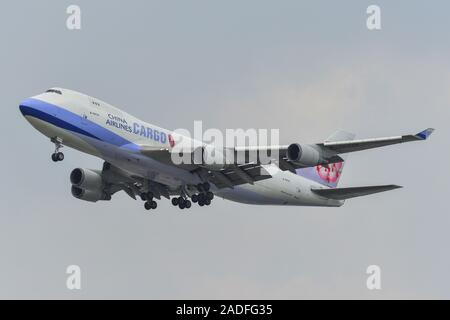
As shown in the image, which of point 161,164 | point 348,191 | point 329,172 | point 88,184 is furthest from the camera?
point 329,172

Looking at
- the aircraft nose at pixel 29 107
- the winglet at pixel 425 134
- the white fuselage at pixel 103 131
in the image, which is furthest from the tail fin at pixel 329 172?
the aircraft nose at pixel 29 107

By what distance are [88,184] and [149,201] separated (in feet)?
13.3

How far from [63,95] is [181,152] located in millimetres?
7705

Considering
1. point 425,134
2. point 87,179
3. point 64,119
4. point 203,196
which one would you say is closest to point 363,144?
point 425,134

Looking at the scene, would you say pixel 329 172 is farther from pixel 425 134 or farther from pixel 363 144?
pixel 425 134

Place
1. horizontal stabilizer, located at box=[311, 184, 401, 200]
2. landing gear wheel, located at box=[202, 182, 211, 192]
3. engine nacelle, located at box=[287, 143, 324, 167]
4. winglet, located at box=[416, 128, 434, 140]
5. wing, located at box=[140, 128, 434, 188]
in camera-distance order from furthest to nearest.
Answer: horizontal stabilizer, located at box=[311, 184, 401, 200] → landing gear wheel, located at box=[202, 182, 211, 192] → engine nacelle, located at box=[287, 143, 324, 167] → wing, located at box=[140, 128, 434, 188] → winglet, located at box=[416, 128, 434, 140]

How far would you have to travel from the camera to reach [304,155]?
58312mm

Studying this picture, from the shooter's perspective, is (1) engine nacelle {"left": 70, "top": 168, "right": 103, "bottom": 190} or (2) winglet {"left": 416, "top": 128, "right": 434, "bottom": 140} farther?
(1) engine nacelle {"left": 70, "top": 168, "right": 103, "bottom": 190}

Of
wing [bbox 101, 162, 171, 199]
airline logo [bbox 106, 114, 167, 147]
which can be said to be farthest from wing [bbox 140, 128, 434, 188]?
wing [bbox 101, 162, 171, 199]

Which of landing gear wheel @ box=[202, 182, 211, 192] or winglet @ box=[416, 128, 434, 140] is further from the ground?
winglet @ box=[416, 128, 434, 140]

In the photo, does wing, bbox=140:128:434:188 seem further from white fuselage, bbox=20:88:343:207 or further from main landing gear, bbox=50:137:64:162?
main landing gear, bbox=50:137:64:162

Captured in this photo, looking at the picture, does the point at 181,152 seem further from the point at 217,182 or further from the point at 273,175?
the point at 273,175

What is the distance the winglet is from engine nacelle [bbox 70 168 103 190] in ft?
69.8

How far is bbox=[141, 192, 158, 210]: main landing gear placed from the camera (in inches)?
2571
